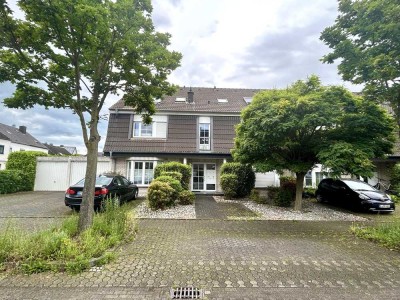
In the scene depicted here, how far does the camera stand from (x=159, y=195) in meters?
9.52

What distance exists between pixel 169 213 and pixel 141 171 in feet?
23.6

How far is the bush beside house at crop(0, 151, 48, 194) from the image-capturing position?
1435cm

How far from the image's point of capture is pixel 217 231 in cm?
664

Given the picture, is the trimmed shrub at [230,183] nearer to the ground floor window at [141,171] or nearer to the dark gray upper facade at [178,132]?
the dark gray upper facade at [178,132]

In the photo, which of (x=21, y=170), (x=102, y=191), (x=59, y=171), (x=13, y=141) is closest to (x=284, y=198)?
(x=102, y=191)

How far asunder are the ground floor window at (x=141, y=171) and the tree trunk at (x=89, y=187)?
992 centimetres

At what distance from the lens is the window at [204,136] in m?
16.1

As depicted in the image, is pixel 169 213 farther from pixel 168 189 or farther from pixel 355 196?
pixel 355 196

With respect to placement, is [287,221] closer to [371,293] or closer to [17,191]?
[371,293]

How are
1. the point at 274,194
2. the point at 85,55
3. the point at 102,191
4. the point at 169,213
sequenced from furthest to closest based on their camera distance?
the point at 274,194
the point at 169,213
the point at 102,191
the point at 85,55

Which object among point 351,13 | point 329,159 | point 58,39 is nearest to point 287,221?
point 329,159

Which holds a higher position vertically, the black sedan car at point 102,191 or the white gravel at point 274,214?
the black sedan car at point 102,191

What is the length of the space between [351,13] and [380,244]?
5909 mm

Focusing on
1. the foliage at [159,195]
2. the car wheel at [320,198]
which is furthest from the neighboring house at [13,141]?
the car wheel at [320,198]
